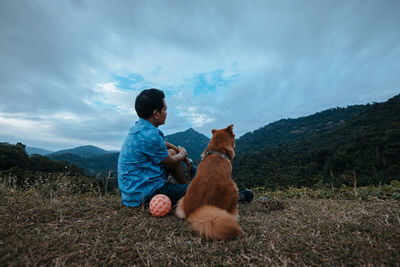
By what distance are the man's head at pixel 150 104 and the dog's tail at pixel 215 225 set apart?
2.00m

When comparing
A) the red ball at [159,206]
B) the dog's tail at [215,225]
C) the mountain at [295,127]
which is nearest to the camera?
the dog's tail at [215,225]

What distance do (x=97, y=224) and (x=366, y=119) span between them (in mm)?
64710

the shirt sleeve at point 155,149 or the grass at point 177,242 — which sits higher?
the shirt sleeve at point 155,149

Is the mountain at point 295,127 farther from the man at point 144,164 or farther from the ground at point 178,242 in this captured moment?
the ground at point 178,242

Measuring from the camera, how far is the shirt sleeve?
292 centimetres

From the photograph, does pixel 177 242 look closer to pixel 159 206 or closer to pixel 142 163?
pixel 159 206

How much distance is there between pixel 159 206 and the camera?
2.72 metres

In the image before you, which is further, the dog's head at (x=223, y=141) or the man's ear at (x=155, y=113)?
the dog's head at (x=223, y=141)

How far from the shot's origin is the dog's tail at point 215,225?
1873 millimetres

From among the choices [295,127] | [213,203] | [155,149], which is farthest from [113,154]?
[295,127]

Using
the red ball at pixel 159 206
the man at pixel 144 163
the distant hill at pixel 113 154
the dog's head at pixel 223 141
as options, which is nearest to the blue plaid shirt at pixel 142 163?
the man at pixel 144 163

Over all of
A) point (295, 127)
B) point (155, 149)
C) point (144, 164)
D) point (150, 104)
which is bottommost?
point (144, 164)

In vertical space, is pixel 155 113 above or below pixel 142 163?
above

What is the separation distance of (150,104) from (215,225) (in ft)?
7.59
